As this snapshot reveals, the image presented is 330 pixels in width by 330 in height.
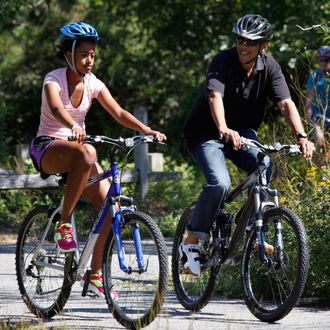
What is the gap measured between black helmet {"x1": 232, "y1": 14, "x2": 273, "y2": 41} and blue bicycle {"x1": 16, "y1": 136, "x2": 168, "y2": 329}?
0.92 meters

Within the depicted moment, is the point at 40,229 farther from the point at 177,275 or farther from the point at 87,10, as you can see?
the point at 87,10

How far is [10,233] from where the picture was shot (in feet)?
41.6

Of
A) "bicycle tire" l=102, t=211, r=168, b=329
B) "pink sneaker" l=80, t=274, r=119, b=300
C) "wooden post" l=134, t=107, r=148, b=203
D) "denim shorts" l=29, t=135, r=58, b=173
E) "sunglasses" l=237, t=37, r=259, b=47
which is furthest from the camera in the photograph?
"wooden post" l=134, t=107, r=148, b=203

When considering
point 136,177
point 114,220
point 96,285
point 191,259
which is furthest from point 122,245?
point 136,177

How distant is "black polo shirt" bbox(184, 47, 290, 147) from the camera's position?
7.48 meters

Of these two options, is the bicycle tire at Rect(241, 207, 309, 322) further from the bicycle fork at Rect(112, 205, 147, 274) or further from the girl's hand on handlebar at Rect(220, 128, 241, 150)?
the bicycle fork at Rect(112, 205, 147, 274)

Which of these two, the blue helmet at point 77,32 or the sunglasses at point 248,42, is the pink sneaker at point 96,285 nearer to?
the blue helmet at point 77,32

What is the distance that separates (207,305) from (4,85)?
12295 millimetres

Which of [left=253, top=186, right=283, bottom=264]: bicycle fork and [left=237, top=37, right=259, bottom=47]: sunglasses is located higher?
[left=237, top=37, right=259, bottom=47]: sunglasses

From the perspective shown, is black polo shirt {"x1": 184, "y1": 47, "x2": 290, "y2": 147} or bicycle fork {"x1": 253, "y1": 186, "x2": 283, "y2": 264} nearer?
bicycle fork {"x1": 253, "y1": 186, "x2": 283, "y2": 264}

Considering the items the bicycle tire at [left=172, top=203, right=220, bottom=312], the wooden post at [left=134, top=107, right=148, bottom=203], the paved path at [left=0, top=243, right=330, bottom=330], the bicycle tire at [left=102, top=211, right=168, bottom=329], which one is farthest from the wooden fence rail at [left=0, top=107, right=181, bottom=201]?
the bicycle tire at [left=102, top=211, right=168, bottom=329]

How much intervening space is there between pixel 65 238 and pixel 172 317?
2.67 feet

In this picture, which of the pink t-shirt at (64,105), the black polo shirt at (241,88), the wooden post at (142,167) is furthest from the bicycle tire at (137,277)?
the wooden post at (142,167)

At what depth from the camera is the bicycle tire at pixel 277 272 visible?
22.2 feet
